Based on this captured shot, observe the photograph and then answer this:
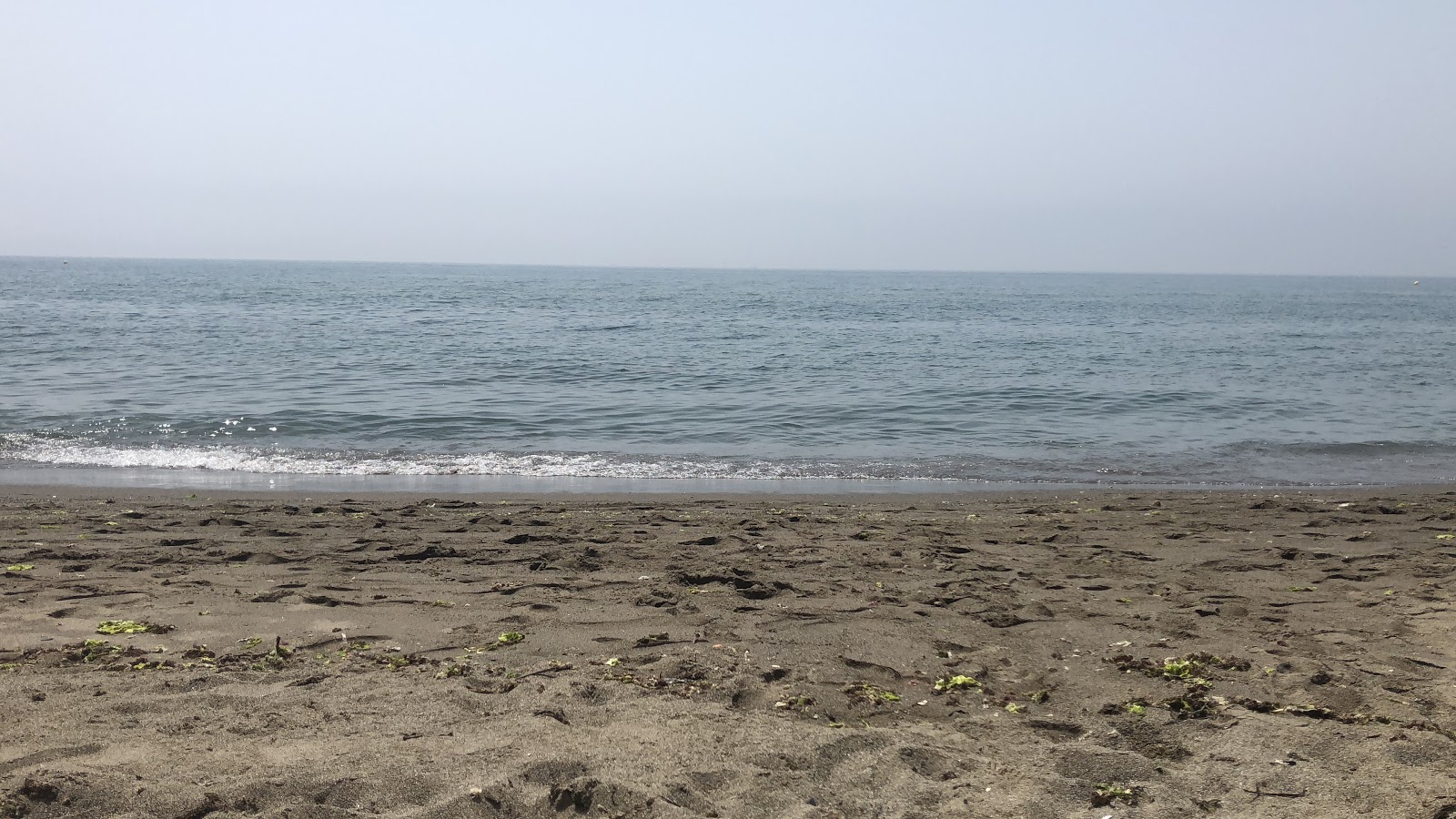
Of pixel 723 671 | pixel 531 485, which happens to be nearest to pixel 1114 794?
pixel 723 671

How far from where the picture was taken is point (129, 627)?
5441 mm

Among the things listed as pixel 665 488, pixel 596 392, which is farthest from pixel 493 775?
pixel 596 392

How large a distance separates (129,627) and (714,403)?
46.0 ft

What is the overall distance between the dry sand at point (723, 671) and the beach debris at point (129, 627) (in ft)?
0.24

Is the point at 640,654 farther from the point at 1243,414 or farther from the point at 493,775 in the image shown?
the point at 1243,414

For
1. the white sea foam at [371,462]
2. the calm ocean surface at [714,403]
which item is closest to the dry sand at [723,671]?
the white sea foam at [371,462]

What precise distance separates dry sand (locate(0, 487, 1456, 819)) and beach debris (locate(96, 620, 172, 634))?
74 millimetres

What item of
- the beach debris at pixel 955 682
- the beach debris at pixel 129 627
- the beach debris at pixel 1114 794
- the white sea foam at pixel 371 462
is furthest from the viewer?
the white sea foam at pixel 371 462

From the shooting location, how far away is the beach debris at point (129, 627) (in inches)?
212

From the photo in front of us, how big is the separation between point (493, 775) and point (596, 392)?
16870 mm

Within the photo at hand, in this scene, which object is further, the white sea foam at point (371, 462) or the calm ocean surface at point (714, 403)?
the calm ocean surface at point (714, 403)

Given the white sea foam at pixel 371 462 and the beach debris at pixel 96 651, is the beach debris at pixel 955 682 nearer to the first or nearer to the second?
the beach debris at pixel 96 651

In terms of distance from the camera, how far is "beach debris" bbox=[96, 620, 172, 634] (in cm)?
538

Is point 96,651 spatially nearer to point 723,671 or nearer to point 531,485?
→ point 723,671
